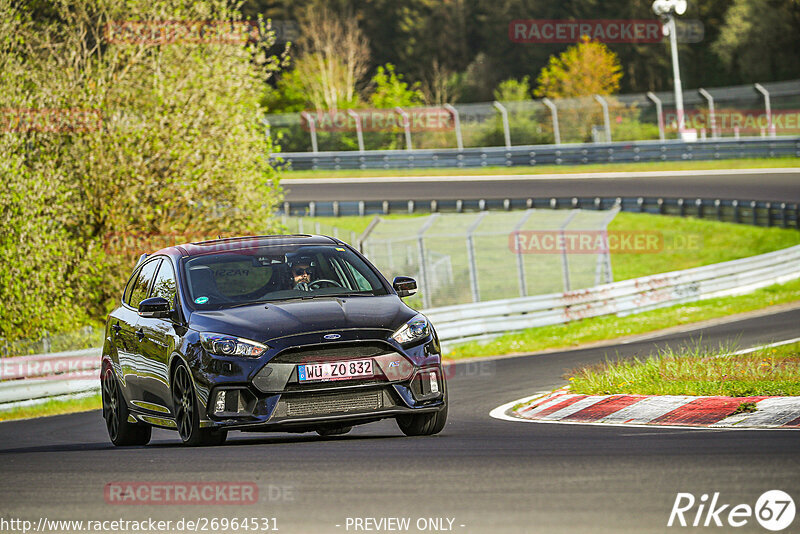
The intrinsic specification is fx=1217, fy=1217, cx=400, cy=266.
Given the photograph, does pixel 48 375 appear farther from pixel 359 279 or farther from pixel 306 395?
pixel 306 395

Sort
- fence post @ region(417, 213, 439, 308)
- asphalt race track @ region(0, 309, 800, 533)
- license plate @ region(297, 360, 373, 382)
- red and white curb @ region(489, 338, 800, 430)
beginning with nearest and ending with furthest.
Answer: asphalt race track @ region(0, 309, 800, 533) < license plate @ region(297, 360, 373, 382) < red and white curb @ region(489, 338, 800, 430) < fence post @ region(417, 213, 439, 308)

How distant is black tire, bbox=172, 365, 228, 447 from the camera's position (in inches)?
348

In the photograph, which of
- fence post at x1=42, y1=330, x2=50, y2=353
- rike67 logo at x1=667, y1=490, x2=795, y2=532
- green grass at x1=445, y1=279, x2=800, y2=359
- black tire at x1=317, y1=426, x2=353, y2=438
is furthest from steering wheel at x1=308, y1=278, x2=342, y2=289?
fence post at x1=42, y1=330, x2=50, y2=353

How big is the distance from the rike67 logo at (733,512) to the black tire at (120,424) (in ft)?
19.2

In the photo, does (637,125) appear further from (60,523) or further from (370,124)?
(60,523)

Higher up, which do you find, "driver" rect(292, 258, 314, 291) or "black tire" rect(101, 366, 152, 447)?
"driver" rect(292, 258, 314, 291)

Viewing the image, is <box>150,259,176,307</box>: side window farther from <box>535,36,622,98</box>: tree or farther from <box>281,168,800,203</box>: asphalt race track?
<box>535,36,622,98</box>: tree

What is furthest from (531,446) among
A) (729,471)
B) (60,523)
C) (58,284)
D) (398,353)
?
(58,284)

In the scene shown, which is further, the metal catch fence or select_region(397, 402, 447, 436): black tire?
the metal catch fence

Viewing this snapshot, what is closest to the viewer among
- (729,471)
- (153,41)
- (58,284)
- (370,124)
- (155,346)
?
(729,471)

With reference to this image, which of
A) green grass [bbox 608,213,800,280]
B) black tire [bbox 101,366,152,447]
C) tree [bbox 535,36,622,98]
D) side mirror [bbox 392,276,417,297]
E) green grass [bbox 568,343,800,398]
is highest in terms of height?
tree [bbox 535,36,622,98]

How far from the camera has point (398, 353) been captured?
8.66 metres

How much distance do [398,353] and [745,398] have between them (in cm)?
316

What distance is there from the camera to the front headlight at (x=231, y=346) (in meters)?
8.49
